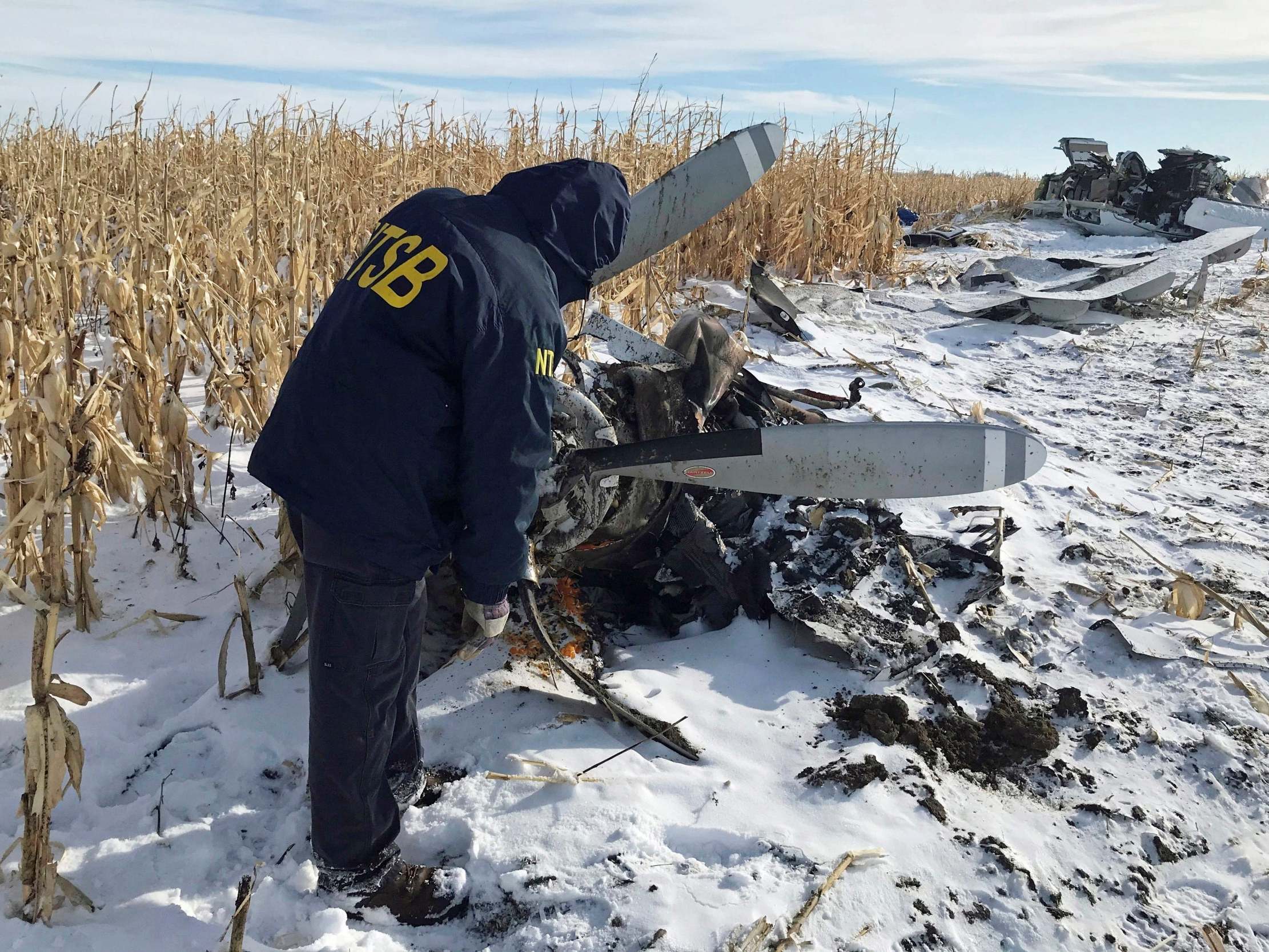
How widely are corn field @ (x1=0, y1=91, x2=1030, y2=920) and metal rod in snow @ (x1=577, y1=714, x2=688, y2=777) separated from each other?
4.10 ft

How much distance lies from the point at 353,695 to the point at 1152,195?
16.1 meters

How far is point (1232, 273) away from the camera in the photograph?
12.0m

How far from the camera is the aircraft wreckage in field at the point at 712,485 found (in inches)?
102

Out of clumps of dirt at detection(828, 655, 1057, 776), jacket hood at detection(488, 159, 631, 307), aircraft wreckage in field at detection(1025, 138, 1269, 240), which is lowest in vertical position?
clumps of dirt at detection(828, 655, 1057, 776)

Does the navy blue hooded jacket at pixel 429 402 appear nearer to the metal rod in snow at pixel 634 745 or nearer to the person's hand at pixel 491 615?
the person's hand at pixel 491 615

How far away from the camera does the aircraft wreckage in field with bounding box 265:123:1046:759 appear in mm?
2600

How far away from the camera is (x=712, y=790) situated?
2.34m

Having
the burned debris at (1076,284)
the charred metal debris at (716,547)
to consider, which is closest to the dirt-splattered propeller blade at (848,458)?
the charred metal debris at (716,547)

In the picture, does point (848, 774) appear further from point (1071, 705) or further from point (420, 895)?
point (420, 895)

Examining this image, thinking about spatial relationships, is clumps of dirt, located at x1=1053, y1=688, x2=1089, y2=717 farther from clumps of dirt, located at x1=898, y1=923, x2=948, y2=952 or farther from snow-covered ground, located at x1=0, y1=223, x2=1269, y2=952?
clumps of dirt, located at x1=898, y1=923, x2=948, y2=952

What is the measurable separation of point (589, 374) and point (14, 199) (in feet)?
19.6

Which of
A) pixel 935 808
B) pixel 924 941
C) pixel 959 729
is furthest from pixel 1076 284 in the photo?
pixel 924 941

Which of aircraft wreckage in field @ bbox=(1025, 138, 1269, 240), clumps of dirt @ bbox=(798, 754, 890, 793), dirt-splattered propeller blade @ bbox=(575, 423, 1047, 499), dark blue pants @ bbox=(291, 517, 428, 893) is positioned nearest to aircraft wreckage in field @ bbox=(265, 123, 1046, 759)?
dirt-splattered propeller blade @ bbox=(575, 423, 1047, 499)

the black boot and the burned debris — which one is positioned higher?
the burned debris
